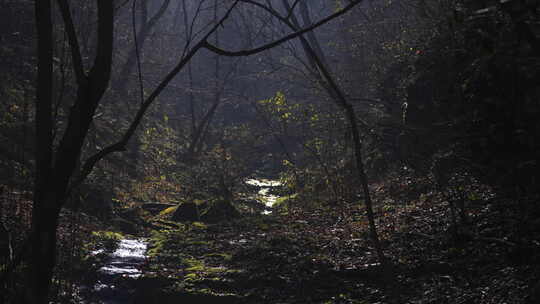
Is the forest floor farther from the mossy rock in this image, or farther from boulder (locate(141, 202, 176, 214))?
boulder (locate(141, 202, 176, 214))

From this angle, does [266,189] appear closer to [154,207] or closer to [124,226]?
[154,207]

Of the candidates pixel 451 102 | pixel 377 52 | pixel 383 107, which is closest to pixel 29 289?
pixel 451 102

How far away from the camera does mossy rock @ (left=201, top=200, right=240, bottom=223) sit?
12438 mm

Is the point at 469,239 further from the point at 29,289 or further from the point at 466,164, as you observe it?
the point at 29,289

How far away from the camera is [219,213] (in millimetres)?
12656

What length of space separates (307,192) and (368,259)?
707 cm

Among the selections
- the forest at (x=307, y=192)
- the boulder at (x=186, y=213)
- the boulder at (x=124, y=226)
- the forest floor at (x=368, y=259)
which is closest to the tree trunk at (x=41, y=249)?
the forest at (x=307, y=192)

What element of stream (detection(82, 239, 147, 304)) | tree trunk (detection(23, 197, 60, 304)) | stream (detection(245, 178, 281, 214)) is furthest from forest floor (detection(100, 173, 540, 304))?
stream (detection(245, 178, 281, 214))

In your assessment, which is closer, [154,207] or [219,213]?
[219,213]

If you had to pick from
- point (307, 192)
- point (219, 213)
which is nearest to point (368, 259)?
point (219, 213)

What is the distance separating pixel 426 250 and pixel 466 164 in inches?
78.2

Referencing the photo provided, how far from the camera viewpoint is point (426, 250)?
673cm

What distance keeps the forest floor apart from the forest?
3 centimetres

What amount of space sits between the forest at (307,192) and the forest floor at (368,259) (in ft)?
0.09
